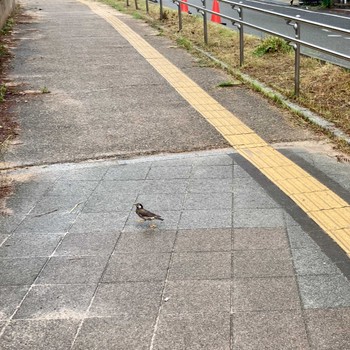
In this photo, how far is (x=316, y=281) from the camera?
10.5 feet

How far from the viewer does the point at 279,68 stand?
29.5ft

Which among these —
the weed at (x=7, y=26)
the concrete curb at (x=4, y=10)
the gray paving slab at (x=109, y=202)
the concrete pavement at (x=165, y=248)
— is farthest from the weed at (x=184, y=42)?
the gray paving slab at (x=109, y=202)

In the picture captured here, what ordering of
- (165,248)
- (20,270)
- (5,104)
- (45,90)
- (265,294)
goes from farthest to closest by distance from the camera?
(45,90) < (5,104) < (165,248) < (20,270) < (265,294)

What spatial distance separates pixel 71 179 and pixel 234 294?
2.33 m

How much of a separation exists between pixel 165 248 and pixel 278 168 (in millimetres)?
1697

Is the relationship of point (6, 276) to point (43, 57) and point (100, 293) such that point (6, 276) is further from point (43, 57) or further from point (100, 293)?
point (43, 57)

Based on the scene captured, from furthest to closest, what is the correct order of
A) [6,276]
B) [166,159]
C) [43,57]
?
1. [43,57]
2. [166,159]
3. [6,276]

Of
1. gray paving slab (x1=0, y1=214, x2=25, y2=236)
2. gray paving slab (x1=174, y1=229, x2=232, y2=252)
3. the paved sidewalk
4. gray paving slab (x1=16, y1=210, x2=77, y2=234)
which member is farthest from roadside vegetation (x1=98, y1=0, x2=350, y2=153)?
gray paving slab (x1=0, y1=214, x2=25, y2=236)

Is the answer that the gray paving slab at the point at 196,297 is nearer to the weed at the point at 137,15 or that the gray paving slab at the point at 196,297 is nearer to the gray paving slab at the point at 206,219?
the gray paving slab at the point at 206,219

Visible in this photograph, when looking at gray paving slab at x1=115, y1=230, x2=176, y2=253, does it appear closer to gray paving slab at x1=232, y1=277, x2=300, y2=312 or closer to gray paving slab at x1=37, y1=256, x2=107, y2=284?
gray paving slab at x1=37, y1=256, x2=107, y2=284

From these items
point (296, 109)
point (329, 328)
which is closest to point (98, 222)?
point (329, 328)

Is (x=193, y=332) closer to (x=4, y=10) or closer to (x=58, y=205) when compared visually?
(x=58, y=205)

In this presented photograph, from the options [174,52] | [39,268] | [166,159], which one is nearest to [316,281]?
[39,268]

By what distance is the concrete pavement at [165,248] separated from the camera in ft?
9.37
